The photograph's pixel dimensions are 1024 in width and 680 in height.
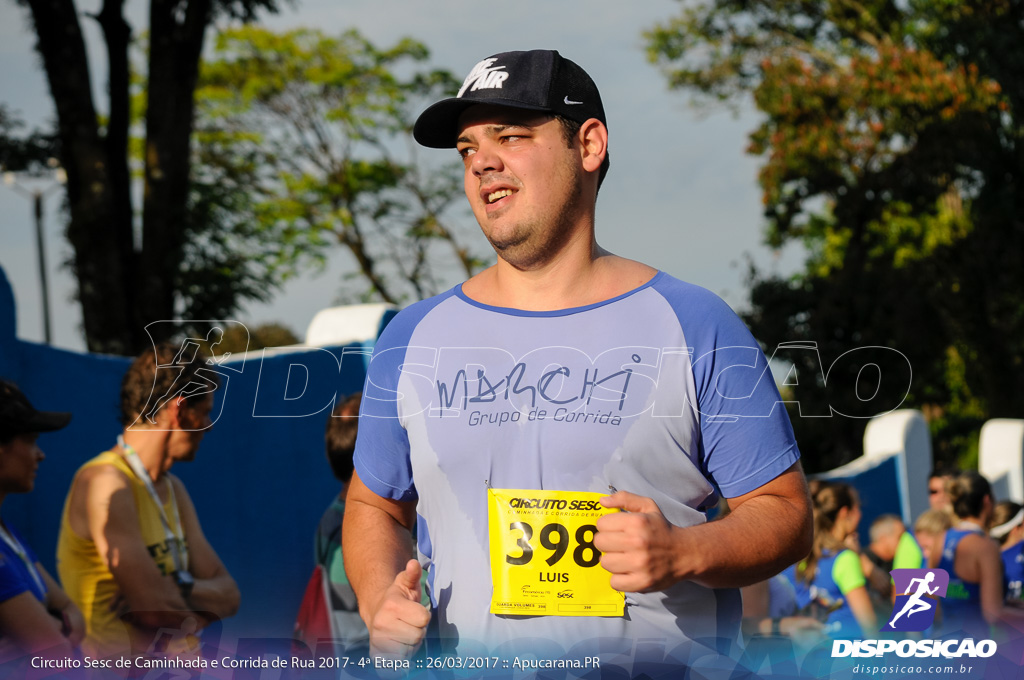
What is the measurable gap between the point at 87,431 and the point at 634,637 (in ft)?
11.9

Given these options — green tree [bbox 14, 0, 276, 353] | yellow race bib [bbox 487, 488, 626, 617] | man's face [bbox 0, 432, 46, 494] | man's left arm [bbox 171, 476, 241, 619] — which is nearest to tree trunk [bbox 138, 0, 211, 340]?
green tree [bbox 14, 0, 276, 353]

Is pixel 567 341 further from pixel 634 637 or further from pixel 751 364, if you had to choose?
pixel 634 637

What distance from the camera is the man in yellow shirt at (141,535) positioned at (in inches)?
140

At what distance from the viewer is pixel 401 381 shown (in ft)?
7.27

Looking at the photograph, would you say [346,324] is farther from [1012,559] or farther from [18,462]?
[1012,559]

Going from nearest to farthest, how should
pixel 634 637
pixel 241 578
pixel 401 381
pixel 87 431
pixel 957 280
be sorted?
1. pixel 634 637
2. pixel 401 381
3. pixel 87 431
4. pixel 241 578
5. pixel 957 280

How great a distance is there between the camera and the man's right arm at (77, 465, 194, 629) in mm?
3561

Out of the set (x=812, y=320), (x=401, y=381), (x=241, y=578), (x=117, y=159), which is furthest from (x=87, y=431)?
(x=812, y=320)

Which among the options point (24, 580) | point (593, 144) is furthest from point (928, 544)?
point (24, 580)

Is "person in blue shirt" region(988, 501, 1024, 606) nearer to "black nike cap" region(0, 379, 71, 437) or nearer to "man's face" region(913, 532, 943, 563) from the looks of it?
"man's face" region(913, 532, 943, 563)

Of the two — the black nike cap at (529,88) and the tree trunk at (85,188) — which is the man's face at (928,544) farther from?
the tree trunk at (85,188)

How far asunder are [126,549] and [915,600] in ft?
9.40

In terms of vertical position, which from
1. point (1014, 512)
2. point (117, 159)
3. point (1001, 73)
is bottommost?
point (1014, 512)

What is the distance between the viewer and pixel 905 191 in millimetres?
17781
